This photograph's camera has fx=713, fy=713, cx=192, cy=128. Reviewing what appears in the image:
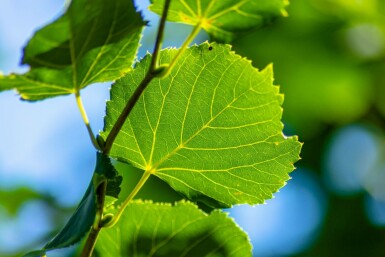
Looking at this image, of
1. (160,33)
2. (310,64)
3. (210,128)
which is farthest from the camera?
(310,64)

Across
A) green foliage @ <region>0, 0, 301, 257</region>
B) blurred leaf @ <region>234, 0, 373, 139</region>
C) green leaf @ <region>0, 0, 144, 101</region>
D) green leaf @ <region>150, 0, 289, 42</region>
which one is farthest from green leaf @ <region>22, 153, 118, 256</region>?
blurred leaf @ <region>234, 0, 373, 139</region>

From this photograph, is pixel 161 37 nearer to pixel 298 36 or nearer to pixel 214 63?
pixel 214 63

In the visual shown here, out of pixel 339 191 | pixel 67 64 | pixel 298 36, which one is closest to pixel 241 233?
pixel 67 64

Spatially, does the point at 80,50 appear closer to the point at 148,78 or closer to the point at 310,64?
the point at 148,78

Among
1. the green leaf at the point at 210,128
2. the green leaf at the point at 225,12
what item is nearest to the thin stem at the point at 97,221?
the green leaf at the point at 210,128

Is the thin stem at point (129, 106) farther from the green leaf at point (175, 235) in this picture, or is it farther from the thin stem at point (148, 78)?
the green leaf at point (175, 235)

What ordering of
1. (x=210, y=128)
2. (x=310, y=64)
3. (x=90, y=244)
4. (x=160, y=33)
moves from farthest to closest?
(x=310, y=64), (x=210, y=128), (x=90, y=244), (x=160, y=33)

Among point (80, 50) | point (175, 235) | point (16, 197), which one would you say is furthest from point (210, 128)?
point (16, 197)
